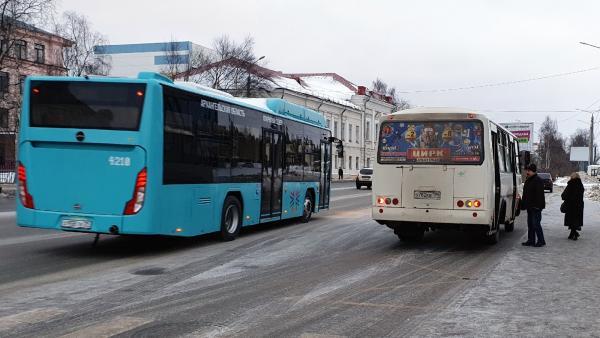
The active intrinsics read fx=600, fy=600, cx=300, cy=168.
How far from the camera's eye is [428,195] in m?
11.1

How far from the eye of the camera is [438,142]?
11.2m

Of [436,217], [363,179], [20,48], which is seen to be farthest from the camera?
[363,179]

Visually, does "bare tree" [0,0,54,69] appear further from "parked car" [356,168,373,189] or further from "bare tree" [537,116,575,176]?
"bare tree" [537,116,575,176]

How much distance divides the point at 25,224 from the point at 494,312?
287 inches

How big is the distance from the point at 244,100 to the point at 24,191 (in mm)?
4999

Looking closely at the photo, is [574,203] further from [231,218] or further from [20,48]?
[20,48]

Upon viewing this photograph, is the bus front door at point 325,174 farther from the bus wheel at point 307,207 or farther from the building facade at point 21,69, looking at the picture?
the building facade at point 21,69

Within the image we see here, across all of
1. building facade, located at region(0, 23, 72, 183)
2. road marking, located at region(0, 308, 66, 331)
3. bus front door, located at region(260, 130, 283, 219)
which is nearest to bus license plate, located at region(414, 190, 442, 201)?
bus front door, located at region(260, 130, 283, 219)

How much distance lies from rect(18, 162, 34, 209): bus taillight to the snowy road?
2.77ft

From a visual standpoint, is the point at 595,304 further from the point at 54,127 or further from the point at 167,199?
the point at 54,127

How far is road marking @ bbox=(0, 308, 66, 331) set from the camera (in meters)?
5.57

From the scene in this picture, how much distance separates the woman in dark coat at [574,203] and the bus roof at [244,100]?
6.62m

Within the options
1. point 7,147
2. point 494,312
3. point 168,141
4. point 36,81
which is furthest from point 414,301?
point 7,147

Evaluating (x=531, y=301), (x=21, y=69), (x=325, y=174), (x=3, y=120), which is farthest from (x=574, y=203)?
(x=21, y=69)
